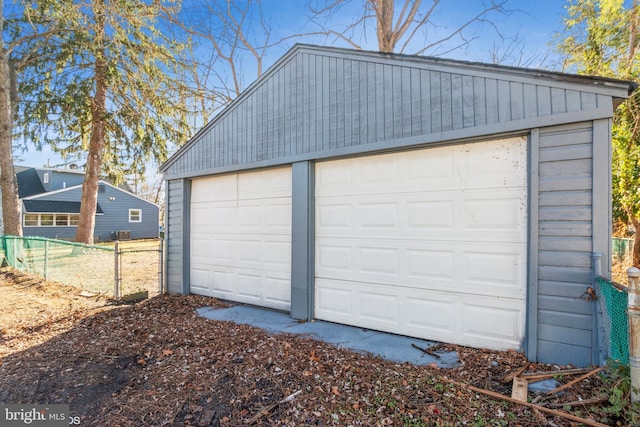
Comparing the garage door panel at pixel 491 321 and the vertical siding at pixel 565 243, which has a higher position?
the vertical siding at pixel 565 243

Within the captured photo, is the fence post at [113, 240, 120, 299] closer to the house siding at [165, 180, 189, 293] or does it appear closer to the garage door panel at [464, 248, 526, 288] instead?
the house siding at [165, 180, 189, 293]

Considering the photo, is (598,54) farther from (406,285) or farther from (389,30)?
(406,285)

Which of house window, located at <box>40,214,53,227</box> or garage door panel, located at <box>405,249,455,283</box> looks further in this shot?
house window, located at <box>40,214,53,227</box>

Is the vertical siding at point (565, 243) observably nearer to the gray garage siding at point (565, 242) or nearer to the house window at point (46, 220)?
the gray garage siding at point (565, 242)

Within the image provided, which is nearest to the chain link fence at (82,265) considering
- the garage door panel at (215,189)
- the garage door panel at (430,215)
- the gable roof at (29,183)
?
the garage door panel at (215,189)

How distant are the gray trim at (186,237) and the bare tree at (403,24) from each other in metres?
5.89

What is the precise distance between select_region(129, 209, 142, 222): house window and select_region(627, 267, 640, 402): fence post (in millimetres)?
25982

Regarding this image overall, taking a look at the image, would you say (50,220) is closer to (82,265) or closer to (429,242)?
(82,265)

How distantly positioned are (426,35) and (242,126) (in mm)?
6302

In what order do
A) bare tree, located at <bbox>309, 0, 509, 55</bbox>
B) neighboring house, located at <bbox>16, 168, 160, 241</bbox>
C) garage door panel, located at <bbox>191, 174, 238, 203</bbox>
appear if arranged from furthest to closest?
neighboring house, located at <bbox>16, 168, 160, 241</bbox>
bare tree, located at <bbox>309, 0, 509, 55</bbox>
garage door panel, located at <bbox>191, 174, 238, 203</bbox>

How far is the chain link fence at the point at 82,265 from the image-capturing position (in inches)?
263

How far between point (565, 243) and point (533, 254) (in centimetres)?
28

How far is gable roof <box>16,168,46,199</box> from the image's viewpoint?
812 inches

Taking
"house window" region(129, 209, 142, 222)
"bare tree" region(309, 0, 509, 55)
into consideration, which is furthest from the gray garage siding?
"house window" region(129, 209, 142, 222)
